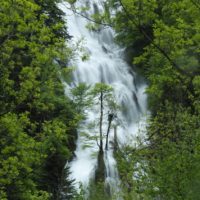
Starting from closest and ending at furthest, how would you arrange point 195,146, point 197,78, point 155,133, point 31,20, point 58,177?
point 195,146
point 197,78
point 31,20
point 155,133
point 58,177

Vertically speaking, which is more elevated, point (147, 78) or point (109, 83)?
point (109, 83)

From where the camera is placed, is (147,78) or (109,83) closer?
(147,78)

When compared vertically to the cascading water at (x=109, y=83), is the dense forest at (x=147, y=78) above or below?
below

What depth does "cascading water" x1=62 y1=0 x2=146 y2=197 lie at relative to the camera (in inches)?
1077

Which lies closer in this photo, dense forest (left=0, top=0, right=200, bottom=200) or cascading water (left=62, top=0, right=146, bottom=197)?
dense forest (left=0, top=0, right=200, bottom=200)

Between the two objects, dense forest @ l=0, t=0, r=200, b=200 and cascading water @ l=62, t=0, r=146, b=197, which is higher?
cascading water @ l=62, t=0, r=146, b=197

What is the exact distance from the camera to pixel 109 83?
35.4m

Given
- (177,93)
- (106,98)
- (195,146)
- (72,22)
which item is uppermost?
(72,22)

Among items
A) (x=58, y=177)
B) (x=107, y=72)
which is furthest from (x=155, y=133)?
(x=107, y=72)

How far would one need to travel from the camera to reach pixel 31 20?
1220 centimetres

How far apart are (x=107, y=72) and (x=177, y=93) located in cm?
1581

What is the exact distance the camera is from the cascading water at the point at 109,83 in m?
27.3

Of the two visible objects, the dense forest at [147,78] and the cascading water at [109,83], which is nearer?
the dense forest at [147,78]

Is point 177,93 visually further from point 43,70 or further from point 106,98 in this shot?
point 43,70
